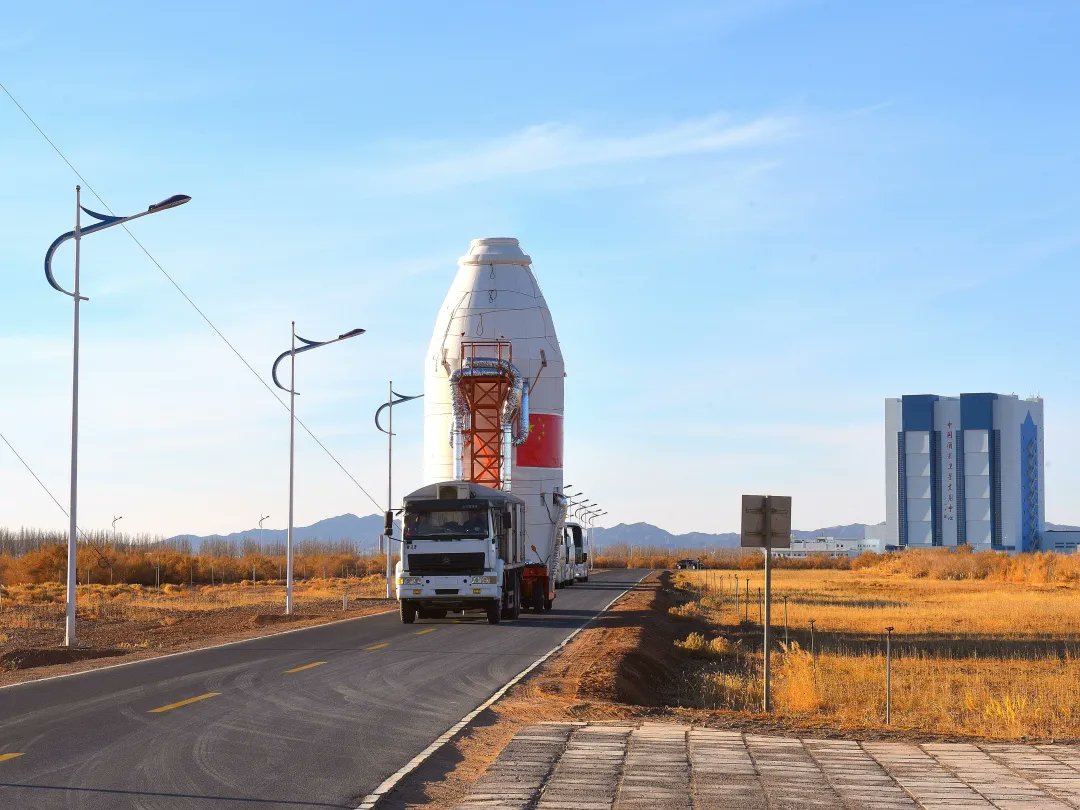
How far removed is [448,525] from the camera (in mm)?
30734

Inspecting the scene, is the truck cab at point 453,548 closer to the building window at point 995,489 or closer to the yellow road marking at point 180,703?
the yellow road marking at point 180,703

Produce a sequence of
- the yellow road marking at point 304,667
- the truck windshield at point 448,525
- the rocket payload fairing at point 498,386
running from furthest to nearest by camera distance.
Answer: the rocket payload fairing at point 498,386 → the truck windshield at point 448,525 → the yellow road marking at point 304,667

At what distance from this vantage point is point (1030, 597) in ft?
187

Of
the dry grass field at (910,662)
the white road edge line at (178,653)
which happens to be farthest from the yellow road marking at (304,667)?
the dry grass field at (910,662)

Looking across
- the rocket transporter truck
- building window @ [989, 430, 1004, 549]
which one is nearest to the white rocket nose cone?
the rocket transporter truck

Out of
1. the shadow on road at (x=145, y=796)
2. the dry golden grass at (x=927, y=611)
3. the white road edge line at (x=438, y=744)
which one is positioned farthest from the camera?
the dry golden grass at (x=927, y=611)

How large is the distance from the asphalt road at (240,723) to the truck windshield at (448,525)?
623 cm

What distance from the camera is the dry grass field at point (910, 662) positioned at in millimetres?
16613

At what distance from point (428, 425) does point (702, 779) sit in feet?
93.9

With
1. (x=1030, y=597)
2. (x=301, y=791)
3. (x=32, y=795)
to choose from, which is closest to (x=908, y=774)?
(x=301, y=791)

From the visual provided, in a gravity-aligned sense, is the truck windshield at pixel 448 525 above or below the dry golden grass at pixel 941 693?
above

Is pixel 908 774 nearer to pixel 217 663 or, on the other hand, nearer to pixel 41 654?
pixel 217 663

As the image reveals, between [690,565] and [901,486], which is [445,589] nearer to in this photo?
[690,565]

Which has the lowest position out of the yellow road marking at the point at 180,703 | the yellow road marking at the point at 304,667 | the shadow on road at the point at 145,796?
the yellow road marking at the point at 304,667
